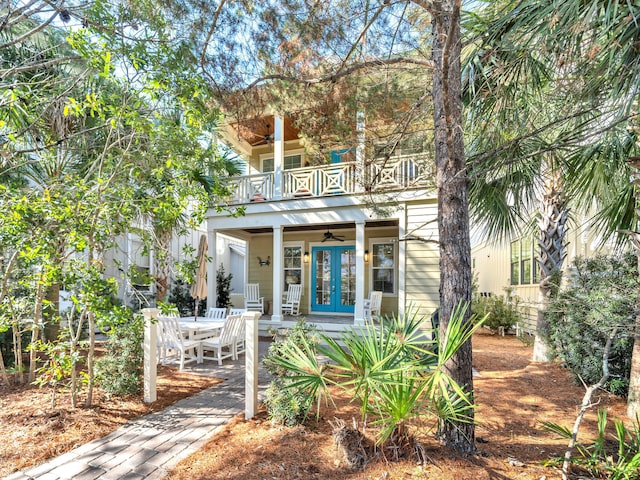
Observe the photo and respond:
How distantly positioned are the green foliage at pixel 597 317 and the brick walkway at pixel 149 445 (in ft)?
13.8

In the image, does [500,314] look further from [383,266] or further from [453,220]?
[453,220]

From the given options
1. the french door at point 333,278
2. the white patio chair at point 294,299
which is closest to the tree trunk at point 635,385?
the french door at point 333,278

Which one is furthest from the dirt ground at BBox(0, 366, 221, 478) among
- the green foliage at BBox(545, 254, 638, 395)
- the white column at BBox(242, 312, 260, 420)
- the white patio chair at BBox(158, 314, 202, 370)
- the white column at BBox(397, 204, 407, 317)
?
the green foliage at BBox(545, 254, 638, 395)

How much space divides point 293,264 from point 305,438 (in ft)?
29.5

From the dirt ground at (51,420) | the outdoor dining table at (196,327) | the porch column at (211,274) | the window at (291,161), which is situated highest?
the window at (291,161)

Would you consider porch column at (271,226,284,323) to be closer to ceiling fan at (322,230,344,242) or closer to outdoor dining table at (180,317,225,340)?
ceiling fan at (322,230,344,242)

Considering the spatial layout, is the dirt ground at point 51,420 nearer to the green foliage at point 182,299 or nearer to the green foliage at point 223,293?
the green foliage at point 182,299

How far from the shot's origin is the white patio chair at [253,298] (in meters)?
11.4

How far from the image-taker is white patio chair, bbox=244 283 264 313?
11.4 metres

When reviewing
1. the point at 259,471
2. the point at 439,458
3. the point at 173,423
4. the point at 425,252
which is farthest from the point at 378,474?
the point at 425,252

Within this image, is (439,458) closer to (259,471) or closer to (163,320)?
(259,471)

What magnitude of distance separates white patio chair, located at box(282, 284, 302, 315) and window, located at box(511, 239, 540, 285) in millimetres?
7084

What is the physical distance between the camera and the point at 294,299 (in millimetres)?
11609

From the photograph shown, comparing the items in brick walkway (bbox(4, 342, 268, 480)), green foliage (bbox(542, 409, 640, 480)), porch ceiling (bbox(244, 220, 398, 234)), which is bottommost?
brick walkway (bbox(4, 342, 268, 480))
